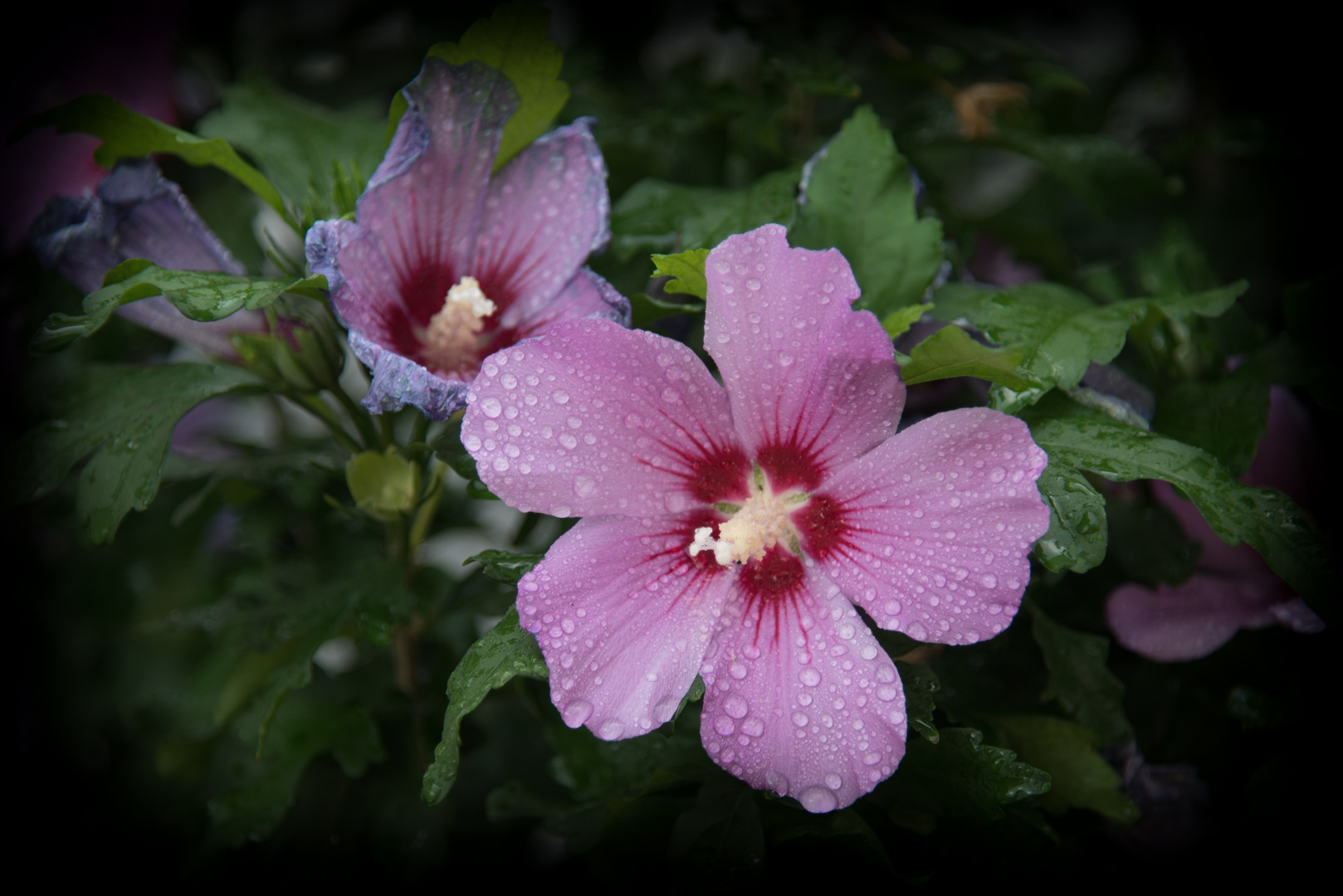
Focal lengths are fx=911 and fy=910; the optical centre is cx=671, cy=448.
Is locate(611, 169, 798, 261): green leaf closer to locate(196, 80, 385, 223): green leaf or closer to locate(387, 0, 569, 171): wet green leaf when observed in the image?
locate(387, 0, 569, 171): wet green leaf

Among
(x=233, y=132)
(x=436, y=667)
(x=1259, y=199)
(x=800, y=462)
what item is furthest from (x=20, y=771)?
(x=1259, y=199)

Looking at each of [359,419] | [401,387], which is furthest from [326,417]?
[401,387]

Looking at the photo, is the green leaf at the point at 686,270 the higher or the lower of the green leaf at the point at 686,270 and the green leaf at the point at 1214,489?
the higher

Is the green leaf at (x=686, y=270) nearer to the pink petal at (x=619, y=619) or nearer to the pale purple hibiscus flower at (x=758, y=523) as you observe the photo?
the pale purple hibiscus flower at (x=758, y=523)

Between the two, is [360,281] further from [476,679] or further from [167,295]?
[476,679]

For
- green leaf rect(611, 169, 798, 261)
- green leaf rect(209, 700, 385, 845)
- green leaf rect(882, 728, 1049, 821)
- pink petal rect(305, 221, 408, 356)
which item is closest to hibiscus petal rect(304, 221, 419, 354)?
pink petal rect(305, 221, 408, 356)

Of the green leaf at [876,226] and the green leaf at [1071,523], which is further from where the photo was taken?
the green leaf at [876,226]

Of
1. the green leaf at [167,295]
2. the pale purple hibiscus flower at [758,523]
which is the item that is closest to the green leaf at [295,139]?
the green leaf at [167,295]
